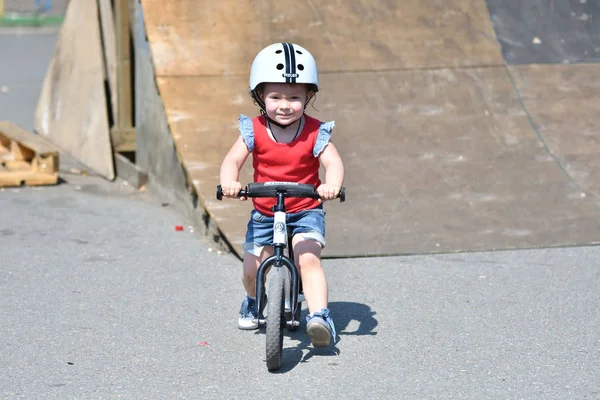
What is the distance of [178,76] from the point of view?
9031 millimetres

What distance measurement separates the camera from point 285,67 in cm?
530

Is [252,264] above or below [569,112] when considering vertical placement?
above

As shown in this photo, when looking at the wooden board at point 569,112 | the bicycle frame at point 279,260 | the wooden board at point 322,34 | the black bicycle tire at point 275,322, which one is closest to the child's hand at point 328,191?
the bicycle frame at point 279,260

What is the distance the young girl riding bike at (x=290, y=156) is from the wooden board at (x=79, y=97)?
526cm

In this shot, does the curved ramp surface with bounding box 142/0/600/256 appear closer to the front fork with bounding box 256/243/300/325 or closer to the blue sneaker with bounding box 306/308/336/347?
the front fork with bounding box 256/243/300/325

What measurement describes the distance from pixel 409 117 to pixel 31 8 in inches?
919

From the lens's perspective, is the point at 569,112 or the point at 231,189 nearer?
the point at 231,189

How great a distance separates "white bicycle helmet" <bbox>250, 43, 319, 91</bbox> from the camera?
5.30 m

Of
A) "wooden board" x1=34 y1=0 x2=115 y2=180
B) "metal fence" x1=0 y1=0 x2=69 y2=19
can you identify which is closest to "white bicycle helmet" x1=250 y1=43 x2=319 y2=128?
"wooden board" x1=34 y1=0 x2=115 y2=180

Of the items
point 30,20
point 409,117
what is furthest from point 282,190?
point 30,20

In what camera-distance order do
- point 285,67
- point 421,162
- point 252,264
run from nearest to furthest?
point 285,67 < point 252,264 < point 421,162

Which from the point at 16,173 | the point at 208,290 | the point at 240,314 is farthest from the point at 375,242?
the point at 16,173

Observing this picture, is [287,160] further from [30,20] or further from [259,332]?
[30,20]

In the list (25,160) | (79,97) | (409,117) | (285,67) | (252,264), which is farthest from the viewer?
(79,97)
